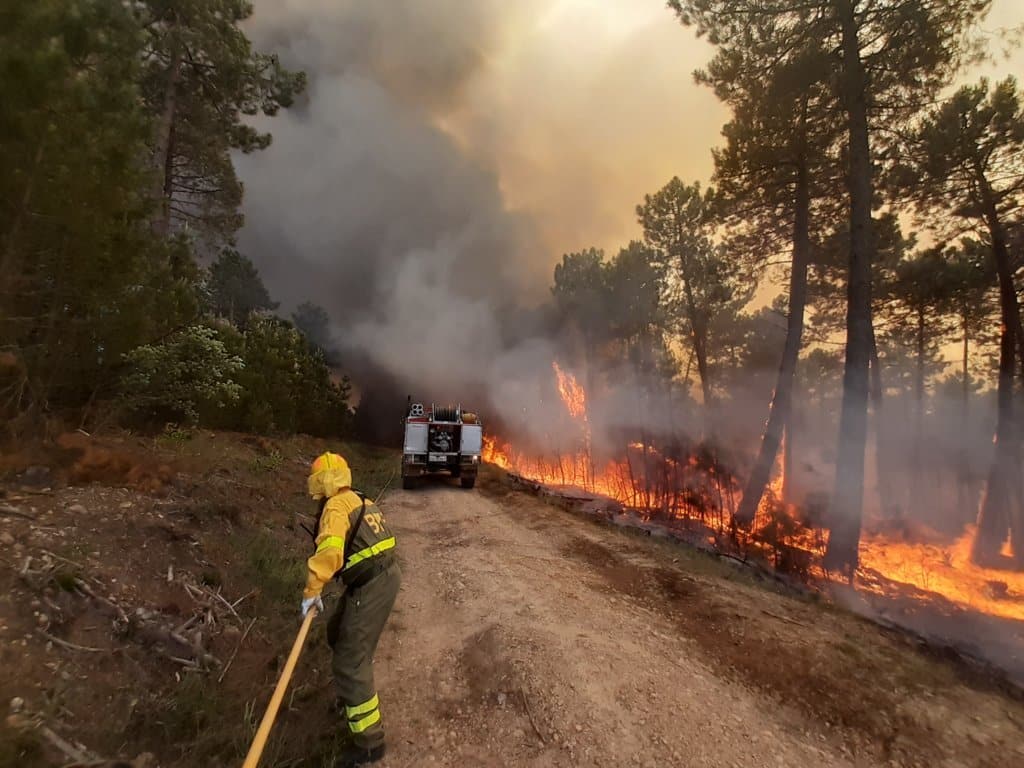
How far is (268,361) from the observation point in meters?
18.4

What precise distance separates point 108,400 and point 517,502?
9.28m

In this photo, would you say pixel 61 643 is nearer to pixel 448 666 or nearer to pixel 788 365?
pixel 448 666

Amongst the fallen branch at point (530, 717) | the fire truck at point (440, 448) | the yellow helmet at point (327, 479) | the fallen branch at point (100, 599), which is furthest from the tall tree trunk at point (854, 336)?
the fallen branch at point (100, 599)

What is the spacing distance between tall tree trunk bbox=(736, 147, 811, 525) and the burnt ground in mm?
6273

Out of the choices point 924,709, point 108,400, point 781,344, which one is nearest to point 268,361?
point 108,400

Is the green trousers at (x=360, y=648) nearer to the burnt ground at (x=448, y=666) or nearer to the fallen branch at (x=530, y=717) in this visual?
the burnt ground at (x=448, y=666)

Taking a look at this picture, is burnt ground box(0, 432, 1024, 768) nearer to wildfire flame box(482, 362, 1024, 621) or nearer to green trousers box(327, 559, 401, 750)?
Result: green trousers box(327, 559, 401, 750)

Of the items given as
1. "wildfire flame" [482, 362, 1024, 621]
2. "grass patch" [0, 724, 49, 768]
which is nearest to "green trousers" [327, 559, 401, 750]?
"grass patch" [0, 724, 49, 768]

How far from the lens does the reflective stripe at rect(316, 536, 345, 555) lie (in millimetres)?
3398

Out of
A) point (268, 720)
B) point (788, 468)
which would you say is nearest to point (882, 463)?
point (788, 468)

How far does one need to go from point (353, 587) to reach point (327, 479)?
856mm

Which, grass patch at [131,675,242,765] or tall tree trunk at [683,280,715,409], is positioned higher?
tall tree trunk at [683,280,715,409]

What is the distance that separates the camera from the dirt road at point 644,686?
3645mm

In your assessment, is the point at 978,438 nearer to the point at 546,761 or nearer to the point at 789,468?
the point at 789,468
